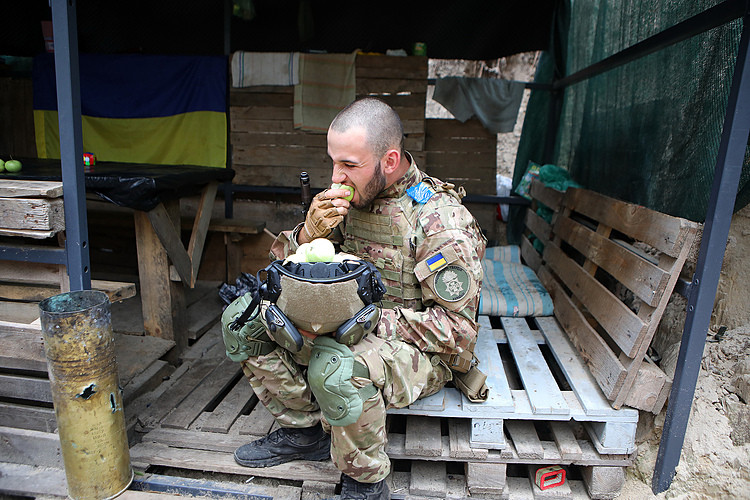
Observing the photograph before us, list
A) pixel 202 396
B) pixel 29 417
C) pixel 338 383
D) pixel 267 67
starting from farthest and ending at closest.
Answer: pixel 267 67
pixel 202 396
pixel 29 417
pixel 338 383

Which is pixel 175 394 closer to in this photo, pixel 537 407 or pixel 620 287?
pixel 537 407

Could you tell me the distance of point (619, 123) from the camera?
3607 millimetres

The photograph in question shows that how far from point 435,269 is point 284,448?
1139 mm

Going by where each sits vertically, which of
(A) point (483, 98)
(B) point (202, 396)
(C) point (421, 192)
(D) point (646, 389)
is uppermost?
(A) point (483, 98)

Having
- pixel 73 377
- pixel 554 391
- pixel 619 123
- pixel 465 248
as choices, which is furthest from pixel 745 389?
pixel 73 377

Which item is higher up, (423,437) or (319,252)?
(319,252)

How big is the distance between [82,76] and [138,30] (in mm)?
788

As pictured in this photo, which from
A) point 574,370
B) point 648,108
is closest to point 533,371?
point 574,370

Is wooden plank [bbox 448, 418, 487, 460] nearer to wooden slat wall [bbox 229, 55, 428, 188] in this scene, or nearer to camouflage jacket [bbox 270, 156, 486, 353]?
camouflage jacket [bbox 270, 156, 486, 353]

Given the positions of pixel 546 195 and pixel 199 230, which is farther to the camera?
pixel 546 195

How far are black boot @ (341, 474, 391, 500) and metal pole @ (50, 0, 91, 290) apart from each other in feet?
4.89

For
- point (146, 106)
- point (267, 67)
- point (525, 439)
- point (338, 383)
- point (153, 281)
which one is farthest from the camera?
point (146, 106)

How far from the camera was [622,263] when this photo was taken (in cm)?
259

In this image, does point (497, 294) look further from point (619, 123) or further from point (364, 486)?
point (364, 486)
